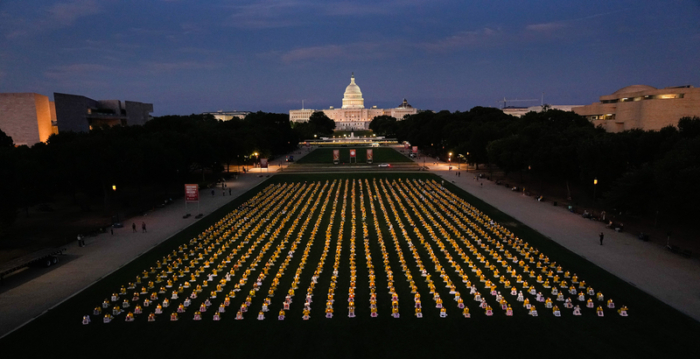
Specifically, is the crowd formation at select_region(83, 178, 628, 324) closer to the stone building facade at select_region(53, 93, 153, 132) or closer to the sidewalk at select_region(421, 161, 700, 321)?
the sidewalk at select_region(421, 161, 700, 321)

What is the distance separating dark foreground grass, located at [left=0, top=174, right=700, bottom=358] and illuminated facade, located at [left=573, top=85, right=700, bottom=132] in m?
73.0

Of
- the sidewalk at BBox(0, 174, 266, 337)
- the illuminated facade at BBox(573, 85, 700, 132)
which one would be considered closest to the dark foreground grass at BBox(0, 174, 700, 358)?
the sidewalk at BBox(0, 174, 266, 337)

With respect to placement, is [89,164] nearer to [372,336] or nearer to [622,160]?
[372,336]

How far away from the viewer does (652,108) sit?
82438mm

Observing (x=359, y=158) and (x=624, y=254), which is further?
(x=359, y=158)

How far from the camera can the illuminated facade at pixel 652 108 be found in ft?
261

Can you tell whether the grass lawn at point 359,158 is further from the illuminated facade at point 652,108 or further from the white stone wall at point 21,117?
the white stone wall at point 21,117

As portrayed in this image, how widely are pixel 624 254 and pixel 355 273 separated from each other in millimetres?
20006

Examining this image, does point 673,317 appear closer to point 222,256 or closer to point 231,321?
point 231,321

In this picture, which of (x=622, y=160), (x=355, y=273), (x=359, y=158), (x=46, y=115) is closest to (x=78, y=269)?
(x=355, y=273)

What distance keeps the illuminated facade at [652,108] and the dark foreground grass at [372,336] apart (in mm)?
72987

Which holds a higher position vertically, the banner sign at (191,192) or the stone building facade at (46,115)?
the stone building facade at (46,115)

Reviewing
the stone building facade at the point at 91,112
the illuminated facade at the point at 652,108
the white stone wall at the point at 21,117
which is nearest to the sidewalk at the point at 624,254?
the illuminated facade at the point at 652,108

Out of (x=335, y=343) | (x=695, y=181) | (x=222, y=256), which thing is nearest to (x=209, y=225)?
(x=222, y=256)
